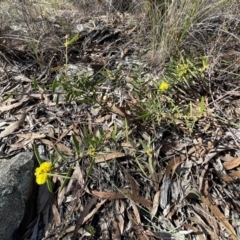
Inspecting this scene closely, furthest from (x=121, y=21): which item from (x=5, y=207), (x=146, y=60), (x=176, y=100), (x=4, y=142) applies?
(x=5, y=207)

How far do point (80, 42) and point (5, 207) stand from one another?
1.17 meters

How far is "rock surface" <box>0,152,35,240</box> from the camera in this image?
3.63 feet

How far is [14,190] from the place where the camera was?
115cm

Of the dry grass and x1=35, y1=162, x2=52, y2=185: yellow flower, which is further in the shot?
the dry grass

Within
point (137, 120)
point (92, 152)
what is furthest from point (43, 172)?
point (137, 120)

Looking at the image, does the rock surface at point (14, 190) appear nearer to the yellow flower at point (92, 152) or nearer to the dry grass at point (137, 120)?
the dry grass at point (137, 120)

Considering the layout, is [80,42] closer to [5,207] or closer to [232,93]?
[232,93]

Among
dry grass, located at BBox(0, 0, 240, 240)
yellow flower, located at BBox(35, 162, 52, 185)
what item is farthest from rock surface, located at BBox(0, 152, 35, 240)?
yellow flower, located at BBox(35, 162, 52, 185)

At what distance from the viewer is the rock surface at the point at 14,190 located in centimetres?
111

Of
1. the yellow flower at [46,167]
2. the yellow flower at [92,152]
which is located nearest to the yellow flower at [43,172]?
the yellow flower at [46,167]

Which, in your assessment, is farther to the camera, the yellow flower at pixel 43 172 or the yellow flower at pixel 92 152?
the yellow flower at pixel 92 152

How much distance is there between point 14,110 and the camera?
1.51m

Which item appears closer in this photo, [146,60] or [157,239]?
[157,239]

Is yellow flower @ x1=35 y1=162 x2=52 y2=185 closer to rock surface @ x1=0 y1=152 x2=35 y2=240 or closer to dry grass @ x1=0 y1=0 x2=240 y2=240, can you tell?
dry grass @ x1=0 y1=0 x2=240 y2=240
